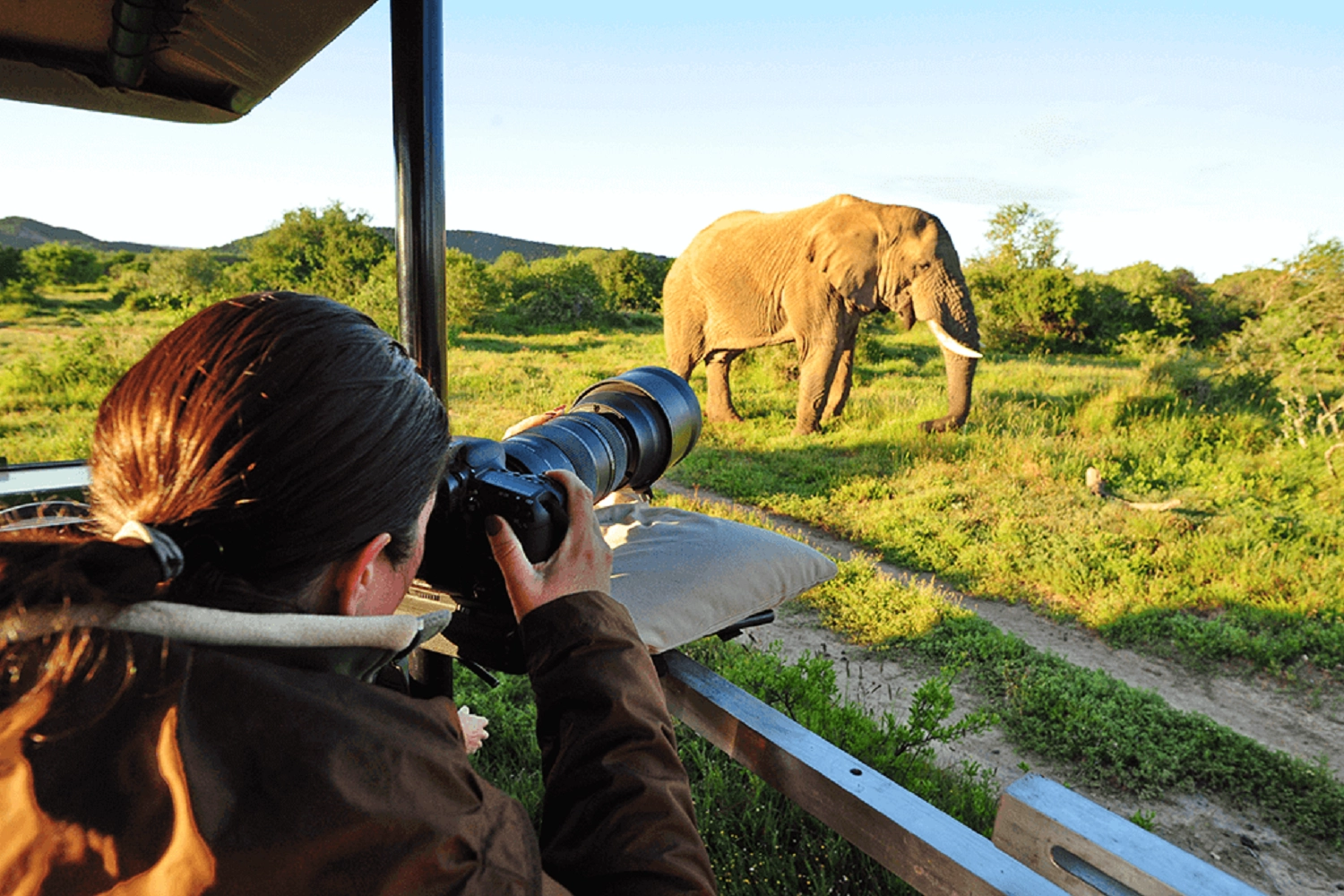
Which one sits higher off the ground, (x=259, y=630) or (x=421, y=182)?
(x=421, y=182)

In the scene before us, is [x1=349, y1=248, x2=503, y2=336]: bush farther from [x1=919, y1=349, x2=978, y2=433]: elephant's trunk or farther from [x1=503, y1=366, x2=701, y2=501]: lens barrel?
[x1=503, y1=366, x2=701, y2=501]: lens barrel

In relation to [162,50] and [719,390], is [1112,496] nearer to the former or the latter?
[719,390]

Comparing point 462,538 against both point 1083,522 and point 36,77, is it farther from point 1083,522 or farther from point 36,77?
point 1083,522

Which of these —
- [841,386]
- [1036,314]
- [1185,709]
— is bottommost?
[1185,709]

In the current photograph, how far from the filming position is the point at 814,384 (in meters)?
8.63

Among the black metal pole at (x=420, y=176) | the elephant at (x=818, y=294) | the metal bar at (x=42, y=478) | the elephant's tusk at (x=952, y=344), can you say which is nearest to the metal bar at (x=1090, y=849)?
A: the black metal pole at (x=420, y=176)

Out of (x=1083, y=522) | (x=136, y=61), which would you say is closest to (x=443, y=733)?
(x=136, y=61)

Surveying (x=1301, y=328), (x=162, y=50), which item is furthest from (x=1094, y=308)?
(x=162, y=50)

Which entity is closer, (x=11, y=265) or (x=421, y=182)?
(x=421, y=182)

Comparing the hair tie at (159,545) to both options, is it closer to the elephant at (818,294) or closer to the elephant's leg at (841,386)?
the elephant at (818,294)

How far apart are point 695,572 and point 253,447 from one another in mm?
979

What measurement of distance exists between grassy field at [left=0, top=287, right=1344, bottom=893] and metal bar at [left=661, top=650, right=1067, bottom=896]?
2.21ft

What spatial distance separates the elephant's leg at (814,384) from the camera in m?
8.59

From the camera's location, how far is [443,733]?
689 millimetres
